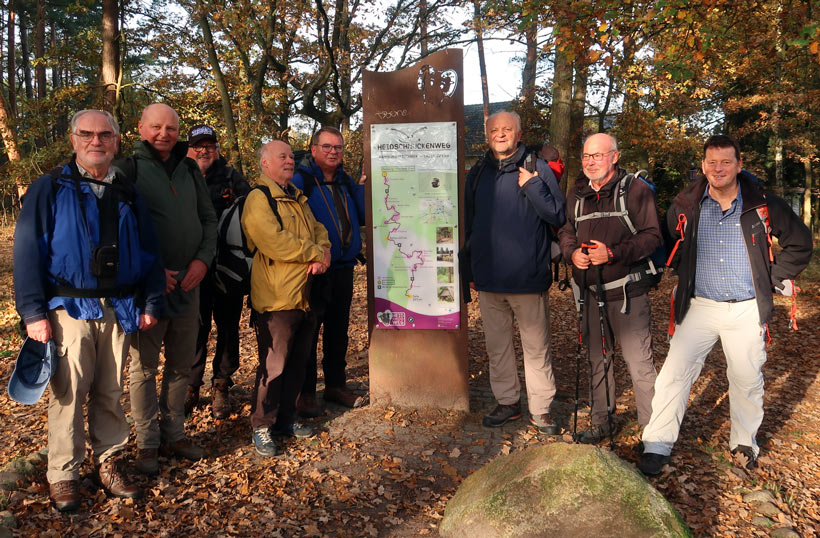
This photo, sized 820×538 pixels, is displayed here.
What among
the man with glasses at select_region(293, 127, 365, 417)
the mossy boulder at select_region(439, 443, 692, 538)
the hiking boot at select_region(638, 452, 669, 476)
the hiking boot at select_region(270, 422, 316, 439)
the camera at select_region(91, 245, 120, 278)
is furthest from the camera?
the man with glasses at select_region(293, 127, 365, 417)

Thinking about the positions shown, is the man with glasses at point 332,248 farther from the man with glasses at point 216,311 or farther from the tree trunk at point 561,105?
the tree trunk at point 561,105

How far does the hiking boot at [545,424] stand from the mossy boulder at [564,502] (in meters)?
1.38

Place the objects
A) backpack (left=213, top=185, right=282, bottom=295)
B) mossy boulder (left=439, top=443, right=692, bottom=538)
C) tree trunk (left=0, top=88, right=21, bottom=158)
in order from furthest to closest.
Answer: tree trunk (left=0, top=88, right=21, bottom=158) → backpack (left=213, top=185, right=282, bottom=295) → mossy boulder (left=439, top=443, right=692, bottom=538)

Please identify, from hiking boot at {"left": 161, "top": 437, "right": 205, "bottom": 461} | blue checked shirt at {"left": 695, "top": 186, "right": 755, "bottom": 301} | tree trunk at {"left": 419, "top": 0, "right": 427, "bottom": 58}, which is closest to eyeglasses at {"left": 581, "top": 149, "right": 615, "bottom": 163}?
blue checked shirt at {"left": 695, "top": 186, "right": 755, "bottom": 301}

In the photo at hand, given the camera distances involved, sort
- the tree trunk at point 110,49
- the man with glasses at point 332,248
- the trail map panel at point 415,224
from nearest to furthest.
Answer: the man with glasses at point 332,248 → the trail map panel at point 415,224 → the tree trunk at point 110,49

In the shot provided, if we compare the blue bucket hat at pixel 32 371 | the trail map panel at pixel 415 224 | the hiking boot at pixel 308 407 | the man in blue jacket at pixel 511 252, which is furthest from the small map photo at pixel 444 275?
the blue bucket hat at pixel 32 371

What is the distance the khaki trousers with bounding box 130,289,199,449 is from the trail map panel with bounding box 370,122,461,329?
162 cm

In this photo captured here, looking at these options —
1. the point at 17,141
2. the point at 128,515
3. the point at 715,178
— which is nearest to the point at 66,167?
the point at 128,515

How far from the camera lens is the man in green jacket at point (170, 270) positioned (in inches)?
149

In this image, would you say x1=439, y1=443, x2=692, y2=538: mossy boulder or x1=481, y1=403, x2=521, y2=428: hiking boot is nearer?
x1=439, y1=443, x2=692, y2=538: mossy boulder

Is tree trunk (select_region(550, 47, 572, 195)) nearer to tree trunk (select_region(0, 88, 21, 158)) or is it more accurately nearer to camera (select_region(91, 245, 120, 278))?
camera (select_region(91, 245, 120, 278))

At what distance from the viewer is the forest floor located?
3312 millimetres

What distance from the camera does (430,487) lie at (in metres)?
3.80

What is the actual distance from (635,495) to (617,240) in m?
1.81
